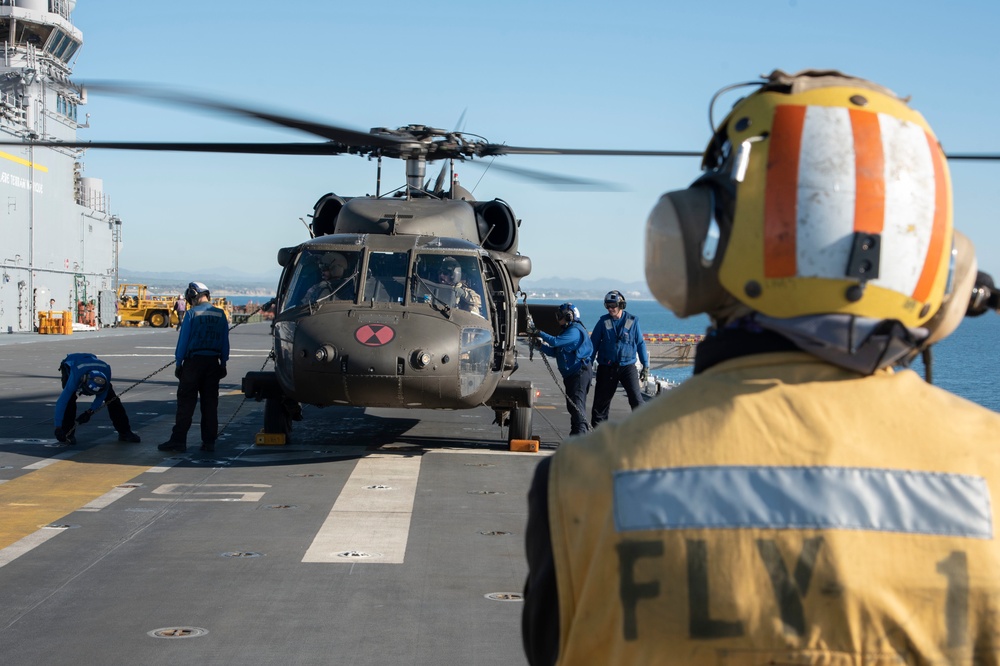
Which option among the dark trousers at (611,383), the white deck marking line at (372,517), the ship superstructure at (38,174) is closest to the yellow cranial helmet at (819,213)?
the white deck marking line at (372,517)

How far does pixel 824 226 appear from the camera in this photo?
69.1 inches

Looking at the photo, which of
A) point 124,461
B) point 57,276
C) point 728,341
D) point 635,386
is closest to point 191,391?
point 124,461

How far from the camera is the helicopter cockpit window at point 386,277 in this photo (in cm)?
1093

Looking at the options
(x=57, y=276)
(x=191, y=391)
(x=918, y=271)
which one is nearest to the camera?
(x=918, y=271)

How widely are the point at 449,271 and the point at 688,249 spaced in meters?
9.48

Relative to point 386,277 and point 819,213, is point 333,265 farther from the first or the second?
point 819,213

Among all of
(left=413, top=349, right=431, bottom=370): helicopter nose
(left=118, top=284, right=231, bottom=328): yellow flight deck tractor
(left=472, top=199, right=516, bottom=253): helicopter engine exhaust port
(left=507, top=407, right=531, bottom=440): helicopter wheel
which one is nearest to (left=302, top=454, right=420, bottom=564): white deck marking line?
(left=413, top=349, right=431, bottom=370): helicopter nose

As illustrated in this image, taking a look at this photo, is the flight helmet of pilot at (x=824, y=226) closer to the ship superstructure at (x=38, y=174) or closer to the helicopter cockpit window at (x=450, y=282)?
the helicopter cockpit window at (x=450, y=282)

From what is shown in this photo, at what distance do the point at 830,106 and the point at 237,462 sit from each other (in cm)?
964

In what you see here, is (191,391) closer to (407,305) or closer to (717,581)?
(407,305)

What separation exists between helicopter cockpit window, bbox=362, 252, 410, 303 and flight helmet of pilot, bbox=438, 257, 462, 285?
38 centimetres

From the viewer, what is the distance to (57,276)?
44344mm

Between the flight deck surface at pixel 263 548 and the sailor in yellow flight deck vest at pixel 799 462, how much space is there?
3.40 metres

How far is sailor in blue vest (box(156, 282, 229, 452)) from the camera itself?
11477 mm
